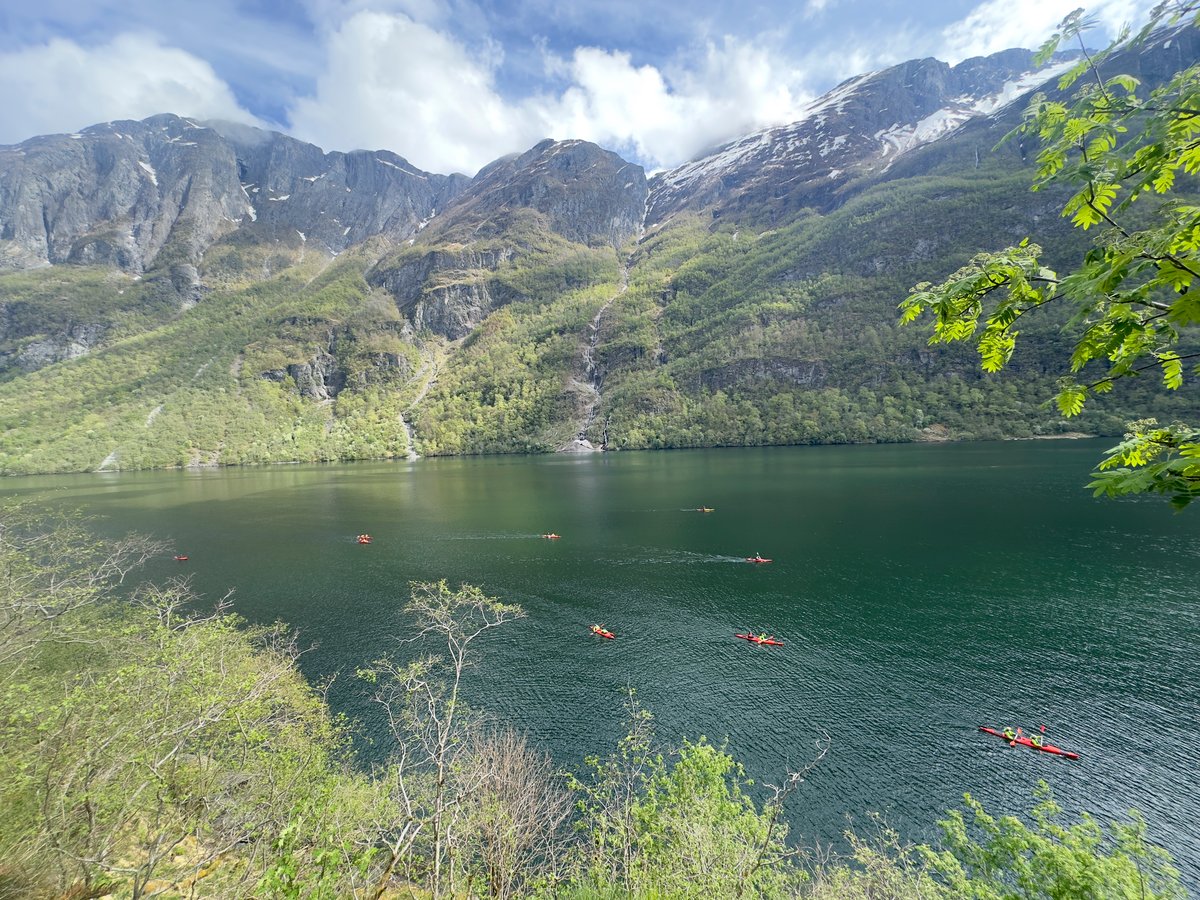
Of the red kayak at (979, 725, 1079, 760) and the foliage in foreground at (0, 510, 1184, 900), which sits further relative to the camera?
the red kayak at (979, 725, 1079, 760)

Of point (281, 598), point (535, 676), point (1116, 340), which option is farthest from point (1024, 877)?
point (281, 598)

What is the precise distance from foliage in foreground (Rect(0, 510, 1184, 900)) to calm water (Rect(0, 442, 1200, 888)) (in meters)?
3.45

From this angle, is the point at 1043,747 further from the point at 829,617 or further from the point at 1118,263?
the point at 1118,263

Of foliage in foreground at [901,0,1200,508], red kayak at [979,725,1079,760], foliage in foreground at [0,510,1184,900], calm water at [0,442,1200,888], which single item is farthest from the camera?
calm water at [0,442,1200,888]

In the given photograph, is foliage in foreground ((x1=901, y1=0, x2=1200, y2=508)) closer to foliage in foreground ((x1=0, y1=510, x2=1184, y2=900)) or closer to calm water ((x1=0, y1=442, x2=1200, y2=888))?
foliage in foreground ((x1=0, y1=510, x2=1184, y2=900))

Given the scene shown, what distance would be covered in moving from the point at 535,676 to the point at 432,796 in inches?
631

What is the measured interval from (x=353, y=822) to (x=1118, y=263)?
24073mm

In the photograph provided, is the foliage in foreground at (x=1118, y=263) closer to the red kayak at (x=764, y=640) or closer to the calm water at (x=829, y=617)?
the calm water at (x=829, y=617)

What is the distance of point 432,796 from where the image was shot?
2083 centimetres

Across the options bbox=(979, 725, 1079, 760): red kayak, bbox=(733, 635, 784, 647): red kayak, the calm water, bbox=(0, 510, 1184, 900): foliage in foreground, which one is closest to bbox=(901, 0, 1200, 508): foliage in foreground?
bbox=(0, 510, 1184, 900): foliage in foreground

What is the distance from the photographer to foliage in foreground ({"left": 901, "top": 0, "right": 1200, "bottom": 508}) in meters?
4.95

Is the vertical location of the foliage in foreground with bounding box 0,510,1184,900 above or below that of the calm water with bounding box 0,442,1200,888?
above

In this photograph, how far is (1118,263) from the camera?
15.9 ft

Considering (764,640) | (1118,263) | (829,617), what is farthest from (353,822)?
(829,617)
